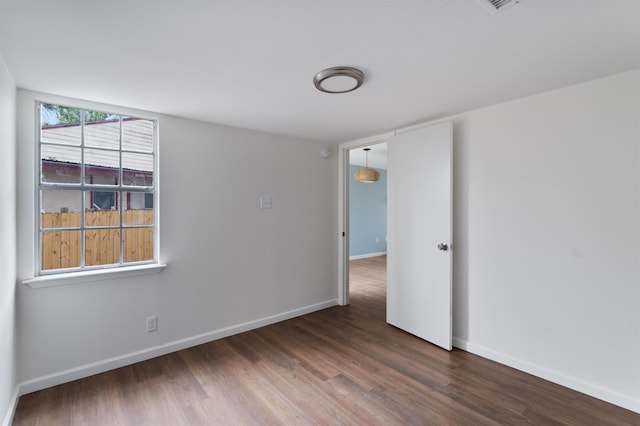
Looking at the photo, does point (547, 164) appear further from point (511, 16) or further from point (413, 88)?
point (511, 16)

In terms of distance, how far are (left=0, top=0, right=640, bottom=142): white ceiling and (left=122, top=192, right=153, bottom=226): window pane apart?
782 mm

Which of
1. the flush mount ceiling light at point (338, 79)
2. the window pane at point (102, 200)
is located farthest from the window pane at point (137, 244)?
the flush mount ceiling light at point (338, 79)

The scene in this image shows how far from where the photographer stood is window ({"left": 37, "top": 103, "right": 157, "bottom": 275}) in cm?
221

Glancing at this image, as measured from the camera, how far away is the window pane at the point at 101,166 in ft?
7.78

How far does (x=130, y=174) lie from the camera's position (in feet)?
8.44

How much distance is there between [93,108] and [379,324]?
3.44m

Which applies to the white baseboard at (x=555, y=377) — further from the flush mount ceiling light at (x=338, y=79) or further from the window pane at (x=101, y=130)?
the window pane at (x=101, y=130)

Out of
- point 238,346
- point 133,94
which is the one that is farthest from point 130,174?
point 238,346

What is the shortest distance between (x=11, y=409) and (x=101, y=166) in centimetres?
174

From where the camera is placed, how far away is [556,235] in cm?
216

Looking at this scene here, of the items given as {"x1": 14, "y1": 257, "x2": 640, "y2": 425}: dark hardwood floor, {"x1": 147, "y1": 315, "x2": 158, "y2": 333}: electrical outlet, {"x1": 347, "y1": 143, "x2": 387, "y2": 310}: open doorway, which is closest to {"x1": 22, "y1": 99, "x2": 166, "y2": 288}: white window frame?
{"x1": 147, "y1": 315, "x2": 158, "y2": 333}: electrical outlet

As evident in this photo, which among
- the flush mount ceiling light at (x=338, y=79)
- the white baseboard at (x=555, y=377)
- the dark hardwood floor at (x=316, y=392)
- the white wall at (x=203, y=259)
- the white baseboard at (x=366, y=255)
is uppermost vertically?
the flush mount ceiling light at (x=338, y=79)

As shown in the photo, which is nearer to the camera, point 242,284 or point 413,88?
point 413,88

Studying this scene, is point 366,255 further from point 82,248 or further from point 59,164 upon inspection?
point 59,164
